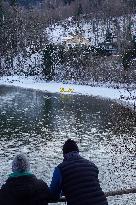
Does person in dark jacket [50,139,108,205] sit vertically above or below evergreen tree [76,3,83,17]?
below

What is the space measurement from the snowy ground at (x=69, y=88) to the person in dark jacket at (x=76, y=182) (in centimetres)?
5553

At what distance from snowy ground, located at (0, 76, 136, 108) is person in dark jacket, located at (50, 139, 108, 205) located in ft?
182

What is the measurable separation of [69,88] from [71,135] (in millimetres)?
43012

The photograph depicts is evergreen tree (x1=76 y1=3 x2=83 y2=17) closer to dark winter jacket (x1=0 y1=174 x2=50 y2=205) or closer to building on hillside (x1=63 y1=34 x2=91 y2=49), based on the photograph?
building on hillside (x1=63 y1=34 x2=91 y2=49)

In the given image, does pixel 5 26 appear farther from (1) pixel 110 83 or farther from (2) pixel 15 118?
(2) pixel 15 118

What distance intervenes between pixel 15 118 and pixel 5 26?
77.6 metres

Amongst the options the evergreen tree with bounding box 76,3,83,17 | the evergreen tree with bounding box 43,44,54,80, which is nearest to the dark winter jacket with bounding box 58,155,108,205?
the evergreen tree with bounding box 43,44,54,80

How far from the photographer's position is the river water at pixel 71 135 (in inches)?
1139

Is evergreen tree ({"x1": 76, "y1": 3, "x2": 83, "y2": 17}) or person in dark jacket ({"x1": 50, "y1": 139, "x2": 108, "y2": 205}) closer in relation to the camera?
person in dark jacket ({"x1": 50, "y1": 139, "x2": 108, "y2": 205})

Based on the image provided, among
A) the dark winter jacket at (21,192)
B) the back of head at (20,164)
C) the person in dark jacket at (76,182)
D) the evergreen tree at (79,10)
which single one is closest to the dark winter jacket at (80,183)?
the person in dark jacket at (76,182)

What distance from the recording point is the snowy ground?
74.1 m

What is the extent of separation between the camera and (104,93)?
8031 centimetres

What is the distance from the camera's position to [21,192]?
705 centimetres

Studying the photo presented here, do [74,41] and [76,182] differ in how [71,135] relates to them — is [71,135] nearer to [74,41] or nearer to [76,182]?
[76,182]
